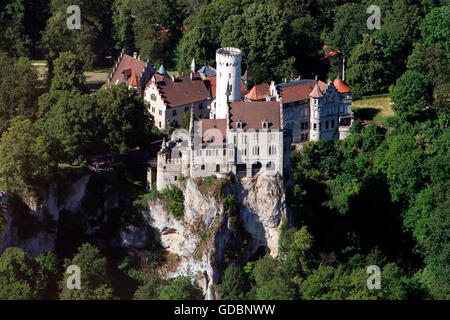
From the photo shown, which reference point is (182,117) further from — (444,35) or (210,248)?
(444,35)

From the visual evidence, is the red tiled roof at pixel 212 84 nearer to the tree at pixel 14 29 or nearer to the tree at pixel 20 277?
the tree at pixel 14 29

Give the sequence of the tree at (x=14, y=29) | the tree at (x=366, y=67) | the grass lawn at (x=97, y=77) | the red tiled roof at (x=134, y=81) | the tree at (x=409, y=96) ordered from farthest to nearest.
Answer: the grass lawn at (x=97, y=77), the tree at (x=14, y=29), the tree at (x=366, y=67), the red tiled roof at (x=134, y=81), the tree at (x=409, y=96)

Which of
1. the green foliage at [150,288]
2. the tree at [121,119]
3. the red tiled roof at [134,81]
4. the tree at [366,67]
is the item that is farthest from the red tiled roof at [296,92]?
the green foliage at [150,288]

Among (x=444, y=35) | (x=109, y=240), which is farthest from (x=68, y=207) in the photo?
(x=444, y=35)

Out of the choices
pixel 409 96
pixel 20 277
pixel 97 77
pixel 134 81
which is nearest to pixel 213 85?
pixel 134 81

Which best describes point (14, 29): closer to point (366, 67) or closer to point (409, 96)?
point (366, 67)

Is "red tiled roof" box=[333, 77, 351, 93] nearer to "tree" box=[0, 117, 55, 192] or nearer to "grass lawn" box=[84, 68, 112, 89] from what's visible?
"grass lawn" box=[84, 68, 112, 89]

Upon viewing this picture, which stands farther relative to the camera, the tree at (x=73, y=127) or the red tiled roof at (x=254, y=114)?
the tree at (x=73, y=127)
